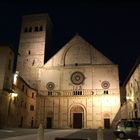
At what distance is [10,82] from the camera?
30.4 m

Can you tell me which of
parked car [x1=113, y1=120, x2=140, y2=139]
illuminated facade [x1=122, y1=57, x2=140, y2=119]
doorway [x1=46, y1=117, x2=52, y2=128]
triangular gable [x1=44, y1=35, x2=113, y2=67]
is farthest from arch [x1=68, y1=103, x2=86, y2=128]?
parked car [x1=113, y1=120, x2=140, y2=139]

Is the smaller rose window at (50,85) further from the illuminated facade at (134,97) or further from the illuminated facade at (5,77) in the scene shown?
the illuminated facade at (134,97)

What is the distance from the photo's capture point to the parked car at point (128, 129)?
51.7 ft

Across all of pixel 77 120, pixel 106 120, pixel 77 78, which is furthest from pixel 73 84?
pixel 106 120

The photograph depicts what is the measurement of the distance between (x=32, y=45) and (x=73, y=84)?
12152 millimetres

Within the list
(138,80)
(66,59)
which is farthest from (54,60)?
(138,80)

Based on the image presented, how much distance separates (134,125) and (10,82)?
19.2 m

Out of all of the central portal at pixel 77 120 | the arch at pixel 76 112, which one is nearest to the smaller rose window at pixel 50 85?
the arch at pixel 76 112

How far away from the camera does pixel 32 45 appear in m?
45.6

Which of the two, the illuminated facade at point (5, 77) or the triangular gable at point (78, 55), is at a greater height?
the triangular gable at point (78, 55)

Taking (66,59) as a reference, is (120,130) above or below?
below

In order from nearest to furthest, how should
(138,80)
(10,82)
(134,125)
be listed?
(134,125) → (138,80) → (10,82)

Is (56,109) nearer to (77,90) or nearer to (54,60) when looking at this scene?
(77,90)

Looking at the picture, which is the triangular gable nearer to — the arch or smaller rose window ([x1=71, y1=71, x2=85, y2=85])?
smaller rose window ([x1=71, y1=71, x2=85, y2=85])
